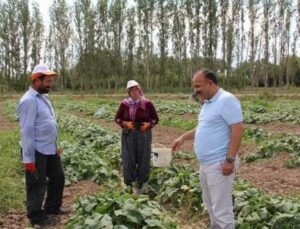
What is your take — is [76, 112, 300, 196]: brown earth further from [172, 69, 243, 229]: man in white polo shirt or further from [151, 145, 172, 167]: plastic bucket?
[172, 69, 243, 229]: man in white polo shirt

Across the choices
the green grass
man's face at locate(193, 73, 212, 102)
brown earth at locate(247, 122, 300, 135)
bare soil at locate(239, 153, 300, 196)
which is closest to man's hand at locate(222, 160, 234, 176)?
man's face at locate(193, 73, 212, 102)

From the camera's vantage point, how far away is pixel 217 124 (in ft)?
14.8

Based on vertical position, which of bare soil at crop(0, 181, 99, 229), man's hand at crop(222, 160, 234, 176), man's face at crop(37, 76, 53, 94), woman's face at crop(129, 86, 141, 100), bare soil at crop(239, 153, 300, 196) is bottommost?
bare soil at crop(0, 181, 99, 229)

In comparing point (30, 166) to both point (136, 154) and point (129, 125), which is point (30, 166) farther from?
point (136, 154)

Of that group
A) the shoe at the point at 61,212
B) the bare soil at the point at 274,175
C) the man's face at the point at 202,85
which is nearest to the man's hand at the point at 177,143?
the man's face at the point at 202,85

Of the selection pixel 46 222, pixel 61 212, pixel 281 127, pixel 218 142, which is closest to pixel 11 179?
pixel 61 212

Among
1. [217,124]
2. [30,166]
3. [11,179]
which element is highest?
[217,124]

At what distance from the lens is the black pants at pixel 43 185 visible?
575 centimetres

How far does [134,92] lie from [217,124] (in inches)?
109

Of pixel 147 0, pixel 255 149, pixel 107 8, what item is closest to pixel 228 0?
pixel 147 0

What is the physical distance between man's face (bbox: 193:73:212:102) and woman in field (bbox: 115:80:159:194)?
2.68m

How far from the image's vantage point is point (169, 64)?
53.0 meters

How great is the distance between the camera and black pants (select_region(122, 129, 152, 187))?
7.35 metres

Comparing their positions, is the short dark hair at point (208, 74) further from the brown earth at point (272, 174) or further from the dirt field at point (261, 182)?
the brown earth at point (272, 174)
